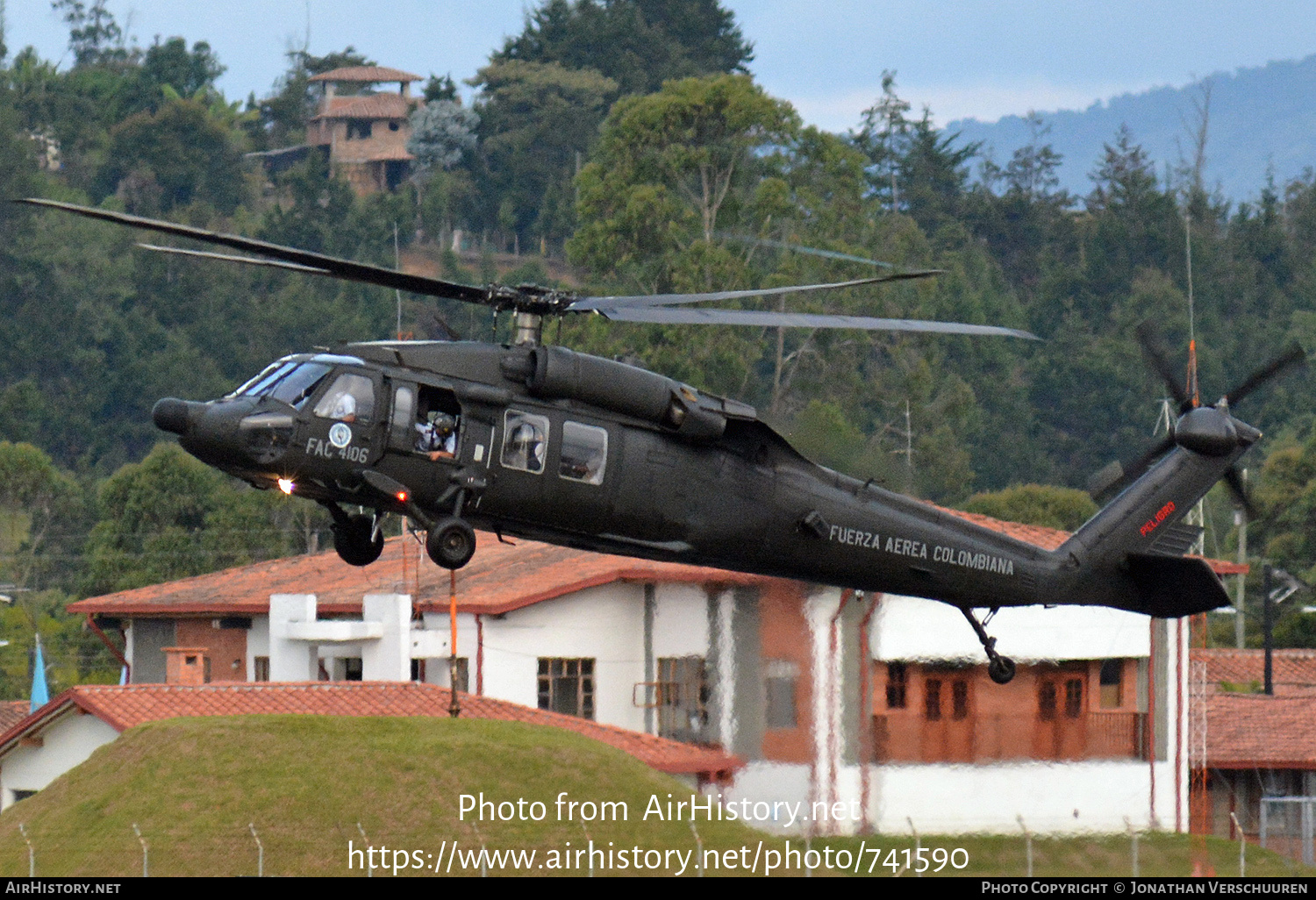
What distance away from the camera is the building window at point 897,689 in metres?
44.5

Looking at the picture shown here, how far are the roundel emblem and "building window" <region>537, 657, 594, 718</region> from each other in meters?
26.8

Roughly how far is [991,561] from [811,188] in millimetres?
75441

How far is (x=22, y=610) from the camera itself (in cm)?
9375

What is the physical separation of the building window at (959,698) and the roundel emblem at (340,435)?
71.6ft

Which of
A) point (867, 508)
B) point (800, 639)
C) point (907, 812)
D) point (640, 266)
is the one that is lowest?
point (907, 812)

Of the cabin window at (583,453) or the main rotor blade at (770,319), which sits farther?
the cabin window at (583,453)

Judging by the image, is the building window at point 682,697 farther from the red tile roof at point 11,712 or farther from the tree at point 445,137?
the tree at point 445,137

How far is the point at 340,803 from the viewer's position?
3691 centimetres

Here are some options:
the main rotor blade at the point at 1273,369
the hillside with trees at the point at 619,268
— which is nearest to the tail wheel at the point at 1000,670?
the main rotor blade at the point at 1273,369

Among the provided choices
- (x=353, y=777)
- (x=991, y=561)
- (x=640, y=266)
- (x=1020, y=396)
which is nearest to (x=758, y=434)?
(x=991, y=561)

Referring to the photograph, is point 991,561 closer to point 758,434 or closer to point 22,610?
point 758,434

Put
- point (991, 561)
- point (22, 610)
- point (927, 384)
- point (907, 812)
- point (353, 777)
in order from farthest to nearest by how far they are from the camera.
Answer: point (927, 384)
point (22, 610)
point (907, 812)
point (353, 777)
point (991, 561)

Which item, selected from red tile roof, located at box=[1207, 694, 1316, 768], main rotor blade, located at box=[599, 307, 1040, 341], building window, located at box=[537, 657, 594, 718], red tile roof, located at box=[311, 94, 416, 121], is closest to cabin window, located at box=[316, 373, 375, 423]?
main rotor blade, located at box=[599, 307, 1040, 341]

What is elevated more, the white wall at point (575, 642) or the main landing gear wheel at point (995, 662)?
the main landing gear wheel at point (995, 662)
